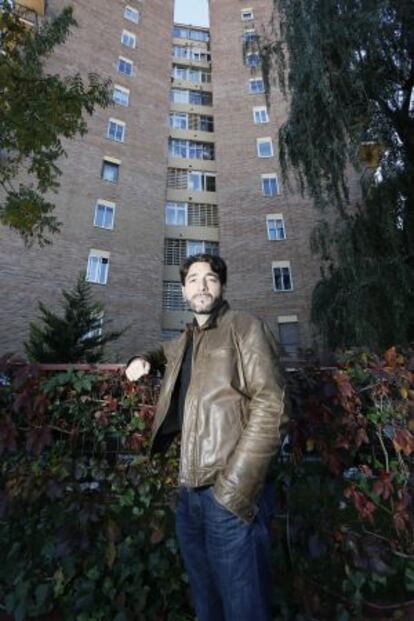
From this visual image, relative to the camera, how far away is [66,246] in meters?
17.8

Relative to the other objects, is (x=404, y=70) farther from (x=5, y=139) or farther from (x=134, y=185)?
(x=134, y=185)

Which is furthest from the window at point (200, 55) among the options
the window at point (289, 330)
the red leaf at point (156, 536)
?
the red leaf at point (156, 536)

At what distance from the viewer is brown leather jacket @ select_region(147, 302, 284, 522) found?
1.50 meters

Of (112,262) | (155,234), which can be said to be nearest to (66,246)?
(112,262)

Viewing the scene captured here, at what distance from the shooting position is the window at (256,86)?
2402 cm

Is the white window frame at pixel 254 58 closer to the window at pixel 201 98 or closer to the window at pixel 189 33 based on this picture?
the window at pixel 201 98

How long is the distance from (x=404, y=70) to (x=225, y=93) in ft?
57.6

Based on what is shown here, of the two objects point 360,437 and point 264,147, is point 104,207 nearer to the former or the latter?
point 264,147

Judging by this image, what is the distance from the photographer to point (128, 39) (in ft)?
78.3

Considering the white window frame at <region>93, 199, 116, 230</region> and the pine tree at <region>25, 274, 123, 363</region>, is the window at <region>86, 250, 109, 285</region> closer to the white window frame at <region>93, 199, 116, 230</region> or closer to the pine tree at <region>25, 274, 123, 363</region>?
the white window frame at <region>93, 199, 116, 230</region>

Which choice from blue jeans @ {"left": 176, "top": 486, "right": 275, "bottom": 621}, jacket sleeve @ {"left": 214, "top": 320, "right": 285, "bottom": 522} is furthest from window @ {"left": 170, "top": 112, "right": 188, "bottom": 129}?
blue jeans @ {"left": 176, "top": 486, "right": 275, "bottom": 621}

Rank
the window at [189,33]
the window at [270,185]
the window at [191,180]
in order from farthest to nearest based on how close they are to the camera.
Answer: the window at [189,33] → the window at [191,180] → the window at [270,185]

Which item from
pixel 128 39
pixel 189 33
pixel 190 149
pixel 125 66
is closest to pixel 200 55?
pixel 189 33

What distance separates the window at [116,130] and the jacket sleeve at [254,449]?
883 inches
